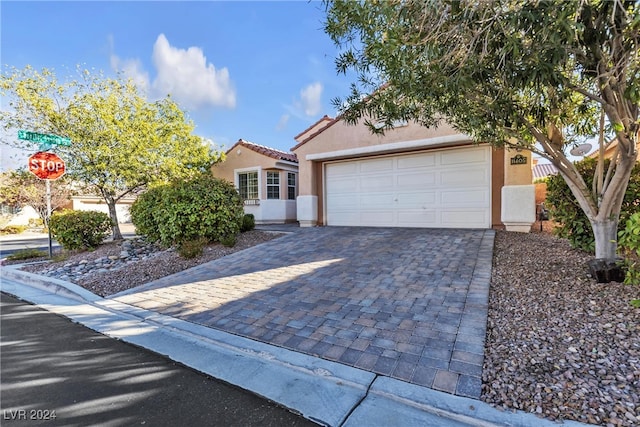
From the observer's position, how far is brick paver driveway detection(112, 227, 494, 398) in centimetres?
288

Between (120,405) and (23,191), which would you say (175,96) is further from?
(23,191)

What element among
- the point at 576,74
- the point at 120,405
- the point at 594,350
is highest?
the point at 576,74

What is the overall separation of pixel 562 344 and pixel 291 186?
42.2 feet

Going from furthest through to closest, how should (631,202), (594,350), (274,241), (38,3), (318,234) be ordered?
1. (318,234)
2. (274,241)
3. (38,3)
4. (631,202)
5. (594,350)

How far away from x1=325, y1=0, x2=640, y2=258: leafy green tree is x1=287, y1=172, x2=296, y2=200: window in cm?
1011

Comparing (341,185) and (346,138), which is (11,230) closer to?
(341,185)

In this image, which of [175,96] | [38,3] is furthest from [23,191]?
[38,3]

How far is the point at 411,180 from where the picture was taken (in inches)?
389

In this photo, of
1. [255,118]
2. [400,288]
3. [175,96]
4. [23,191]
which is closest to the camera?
[400,288]

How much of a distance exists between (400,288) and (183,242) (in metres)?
6.03

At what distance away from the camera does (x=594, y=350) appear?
264 centimetres

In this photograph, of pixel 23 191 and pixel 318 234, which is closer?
pixel 318 234

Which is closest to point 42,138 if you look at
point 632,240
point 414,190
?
point 414,190

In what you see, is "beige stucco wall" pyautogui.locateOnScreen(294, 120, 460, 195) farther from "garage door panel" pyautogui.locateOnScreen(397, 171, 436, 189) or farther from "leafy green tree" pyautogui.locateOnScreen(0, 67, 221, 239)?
"leafy green tree" pyautogui.locateOnScreen(0, 67, 221, 239)
